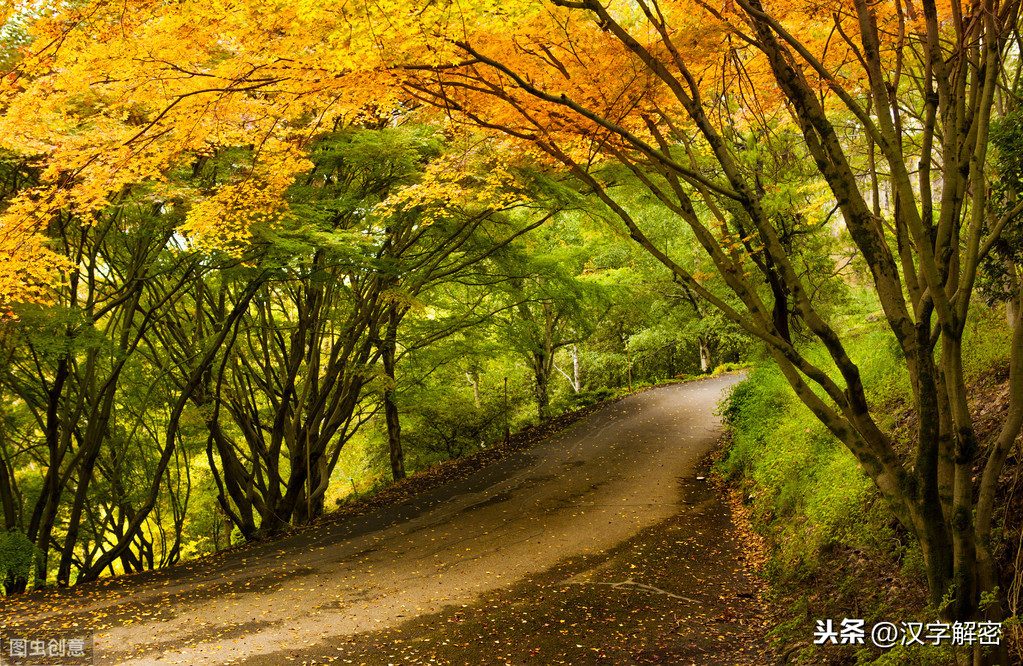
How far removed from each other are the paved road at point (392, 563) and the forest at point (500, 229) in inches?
64.6

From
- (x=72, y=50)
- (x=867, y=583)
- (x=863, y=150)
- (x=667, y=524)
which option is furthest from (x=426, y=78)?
(x=863, y=150)

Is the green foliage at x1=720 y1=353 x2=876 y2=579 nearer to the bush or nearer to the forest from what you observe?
the forest

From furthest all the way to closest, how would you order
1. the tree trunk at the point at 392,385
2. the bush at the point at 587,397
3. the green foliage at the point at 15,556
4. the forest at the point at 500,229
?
the bush at the point at 587,397 → the tree trunk at the point at 392,385 → the green foliage at the point at 15,556 → the forest at the point at 500,229

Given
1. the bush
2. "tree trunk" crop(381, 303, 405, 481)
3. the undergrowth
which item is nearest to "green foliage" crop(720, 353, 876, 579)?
the undergrowth

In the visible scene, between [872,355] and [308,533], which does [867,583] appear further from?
[308,533]

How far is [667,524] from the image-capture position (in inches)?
325

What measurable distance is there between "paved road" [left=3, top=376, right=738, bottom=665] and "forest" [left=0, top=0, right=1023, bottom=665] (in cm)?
164

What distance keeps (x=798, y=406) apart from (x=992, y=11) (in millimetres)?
6388

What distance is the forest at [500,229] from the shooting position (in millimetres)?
3328

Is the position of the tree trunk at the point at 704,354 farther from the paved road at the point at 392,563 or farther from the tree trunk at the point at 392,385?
the tree trunk at the point at 392,385

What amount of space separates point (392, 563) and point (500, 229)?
6.15 m

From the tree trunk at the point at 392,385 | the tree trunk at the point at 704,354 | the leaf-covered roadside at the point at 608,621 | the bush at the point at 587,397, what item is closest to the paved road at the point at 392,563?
the leaf-covered roadside at the point at 608,621

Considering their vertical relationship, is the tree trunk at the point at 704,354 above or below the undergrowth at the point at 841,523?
above

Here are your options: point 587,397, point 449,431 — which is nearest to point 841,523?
point 449,431
